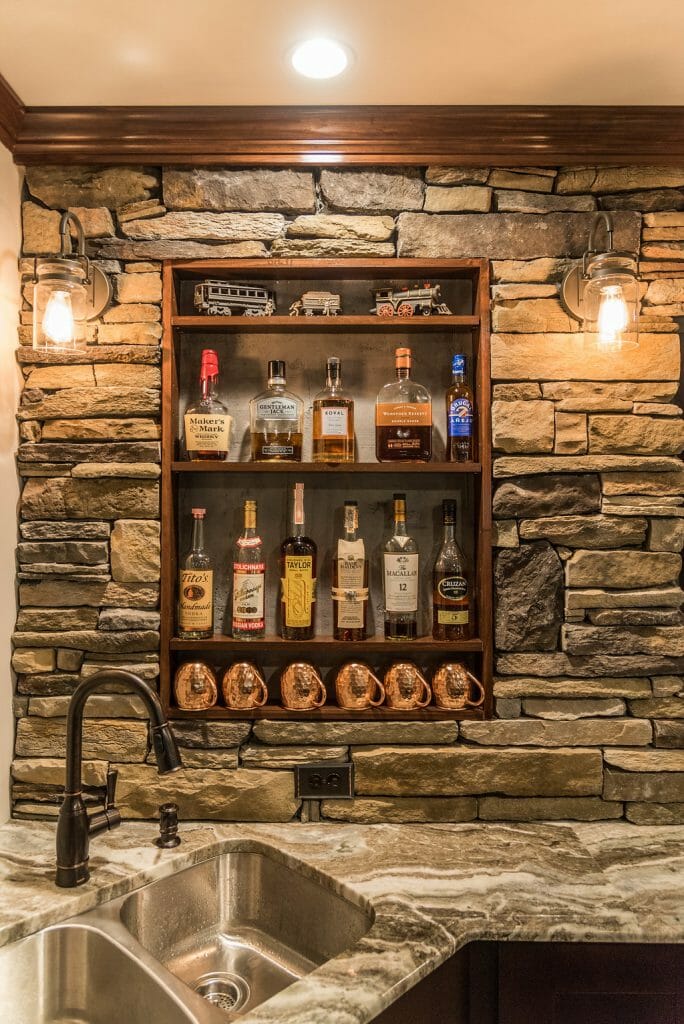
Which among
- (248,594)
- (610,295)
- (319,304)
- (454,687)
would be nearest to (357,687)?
(454,687)

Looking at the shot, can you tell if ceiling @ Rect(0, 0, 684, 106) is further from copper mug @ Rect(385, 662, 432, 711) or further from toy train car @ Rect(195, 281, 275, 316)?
copper mug @ Rect(385, 662, 432, 711)

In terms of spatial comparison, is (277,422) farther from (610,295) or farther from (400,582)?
(610,295)

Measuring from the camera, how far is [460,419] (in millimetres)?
1616

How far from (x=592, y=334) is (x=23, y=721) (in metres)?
1.52

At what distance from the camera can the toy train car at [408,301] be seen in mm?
1611

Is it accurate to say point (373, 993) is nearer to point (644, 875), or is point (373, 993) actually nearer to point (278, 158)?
point (644, 875)

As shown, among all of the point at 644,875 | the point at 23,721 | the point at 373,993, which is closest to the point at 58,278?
the point at 23,721

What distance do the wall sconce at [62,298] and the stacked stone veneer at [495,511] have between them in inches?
4.1

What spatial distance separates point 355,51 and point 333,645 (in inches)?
46.7

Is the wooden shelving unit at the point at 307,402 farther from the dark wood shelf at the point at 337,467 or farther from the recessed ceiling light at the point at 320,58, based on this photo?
the recessed ceiling light at the point at 320,58

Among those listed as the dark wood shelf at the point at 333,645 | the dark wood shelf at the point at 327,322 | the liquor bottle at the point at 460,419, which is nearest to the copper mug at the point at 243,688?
the dark wood shelf at the point at 333,645

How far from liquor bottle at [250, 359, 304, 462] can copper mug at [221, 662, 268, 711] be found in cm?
47

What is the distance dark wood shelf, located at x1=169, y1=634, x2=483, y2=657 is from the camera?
5.12 feet

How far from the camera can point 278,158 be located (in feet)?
5.21
